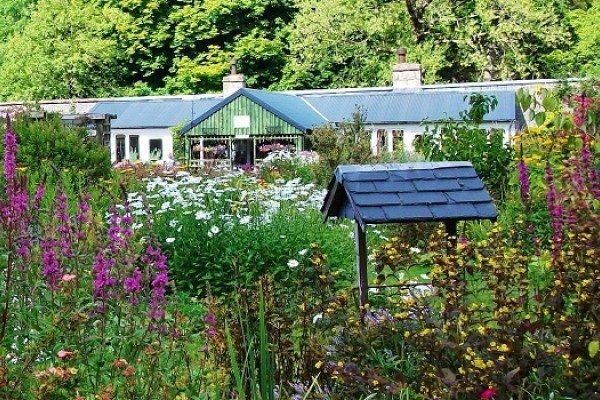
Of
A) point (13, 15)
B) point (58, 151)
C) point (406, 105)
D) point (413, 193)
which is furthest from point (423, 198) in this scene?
point (13, 15)

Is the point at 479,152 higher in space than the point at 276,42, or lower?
lower

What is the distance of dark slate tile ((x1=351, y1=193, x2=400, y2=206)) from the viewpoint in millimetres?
5078

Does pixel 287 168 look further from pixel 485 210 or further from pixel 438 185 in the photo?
pixel 485 210

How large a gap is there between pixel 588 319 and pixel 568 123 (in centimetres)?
183

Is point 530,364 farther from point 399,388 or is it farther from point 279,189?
point 279,189

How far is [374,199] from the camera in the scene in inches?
201

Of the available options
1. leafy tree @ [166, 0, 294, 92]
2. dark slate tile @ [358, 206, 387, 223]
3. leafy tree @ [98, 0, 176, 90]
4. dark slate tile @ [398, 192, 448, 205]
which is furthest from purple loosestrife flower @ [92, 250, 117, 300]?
leafy tree @ [98, 0, 176, 90]

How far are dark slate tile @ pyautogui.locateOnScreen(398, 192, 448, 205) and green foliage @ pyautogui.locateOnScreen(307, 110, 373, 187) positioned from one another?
9.62 meters

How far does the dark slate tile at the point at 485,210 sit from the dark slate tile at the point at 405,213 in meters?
0.30

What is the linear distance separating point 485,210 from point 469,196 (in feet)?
0.45

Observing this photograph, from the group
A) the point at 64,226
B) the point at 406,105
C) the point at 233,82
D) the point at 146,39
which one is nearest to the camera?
the point at 64,226

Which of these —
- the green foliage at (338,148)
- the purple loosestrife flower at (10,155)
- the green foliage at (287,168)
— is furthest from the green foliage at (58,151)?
the purple loosestrife flower at (10,155)

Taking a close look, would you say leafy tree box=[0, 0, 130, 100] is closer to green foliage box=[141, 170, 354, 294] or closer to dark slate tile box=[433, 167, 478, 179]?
green foliage box=[141, 170, 354, 294]

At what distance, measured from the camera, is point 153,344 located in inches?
155
